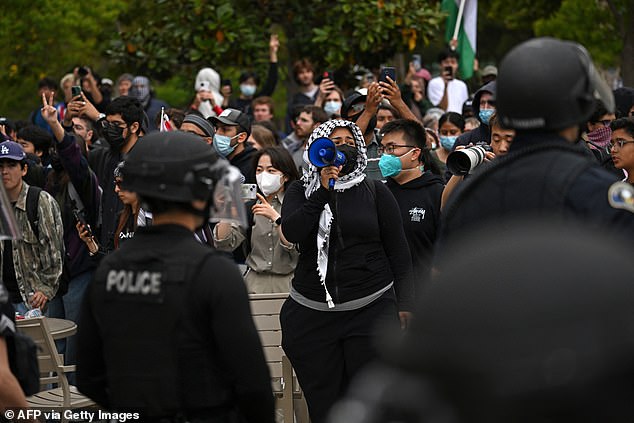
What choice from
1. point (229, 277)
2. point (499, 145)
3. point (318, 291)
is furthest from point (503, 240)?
point (499, 145)

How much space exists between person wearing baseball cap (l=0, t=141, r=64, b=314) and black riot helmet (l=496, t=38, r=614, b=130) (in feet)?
18.1

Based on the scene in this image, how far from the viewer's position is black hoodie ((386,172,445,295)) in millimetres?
7574

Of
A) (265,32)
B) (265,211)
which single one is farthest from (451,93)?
(265,211)

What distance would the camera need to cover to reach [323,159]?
6609 mm

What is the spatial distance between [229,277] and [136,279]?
32 centimetres

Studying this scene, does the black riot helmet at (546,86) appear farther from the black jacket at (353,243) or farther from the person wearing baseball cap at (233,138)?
the person wearing baseball cap at (233,138)

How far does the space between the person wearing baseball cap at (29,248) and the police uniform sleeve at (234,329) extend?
481 cm

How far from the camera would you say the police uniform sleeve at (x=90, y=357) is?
12.6ft

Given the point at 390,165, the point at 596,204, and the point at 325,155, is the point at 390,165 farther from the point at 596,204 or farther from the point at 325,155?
the point at 596,204

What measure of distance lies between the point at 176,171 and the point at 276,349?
13.4ft

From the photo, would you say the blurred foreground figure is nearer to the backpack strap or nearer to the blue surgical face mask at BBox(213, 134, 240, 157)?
the backpack strap

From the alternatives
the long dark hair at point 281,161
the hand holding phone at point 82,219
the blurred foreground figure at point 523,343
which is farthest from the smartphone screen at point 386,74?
the blurred foreground figure at point 523,343

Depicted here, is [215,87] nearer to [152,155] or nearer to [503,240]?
[152,155]

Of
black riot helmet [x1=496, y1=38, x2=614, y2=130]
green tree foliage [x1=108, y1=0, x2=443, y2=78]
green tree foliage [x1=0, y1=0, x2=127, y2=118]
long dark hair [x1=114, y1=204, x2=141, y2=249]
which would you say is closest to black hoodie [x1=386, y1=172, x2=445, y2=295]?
long dark hair [x1=114, y1=204, x2=141, y2=249]
